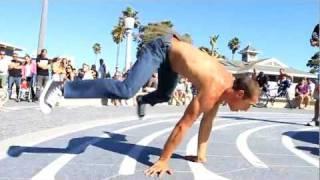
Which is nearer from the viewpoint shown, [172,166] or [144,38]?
[172,166]

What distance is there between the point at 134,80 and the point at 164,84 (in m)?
0.73

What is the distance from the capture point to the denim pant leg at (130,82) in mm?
5121

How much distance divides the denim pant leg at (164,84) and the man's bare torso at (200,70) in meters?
0.29

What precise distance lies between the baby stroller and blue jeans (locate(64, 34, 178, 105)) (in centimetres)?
1089

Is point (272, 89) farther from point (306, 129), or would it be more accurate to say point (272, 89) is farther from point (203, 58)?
point (203, 58)

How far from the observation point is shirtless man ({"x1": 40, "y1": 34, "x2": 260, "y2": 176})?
5.00 meters

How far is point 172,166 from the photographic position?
5.39m

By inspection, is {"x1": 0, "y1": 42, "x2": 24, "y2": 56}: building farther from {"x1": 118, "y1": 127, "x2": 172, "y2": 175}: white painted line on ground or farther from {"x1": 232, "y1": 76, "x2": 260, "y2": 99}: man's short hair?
{"x1": 232, "y1": 76, "x2": 260, "y2": 99}: man's short hair

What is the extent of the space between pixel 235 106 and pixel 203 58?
0.62 m

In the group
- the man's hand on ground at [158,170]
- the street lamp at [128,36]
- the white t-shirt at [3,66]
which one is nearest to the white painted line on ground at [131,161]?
the man's hand on ground at [158,170]

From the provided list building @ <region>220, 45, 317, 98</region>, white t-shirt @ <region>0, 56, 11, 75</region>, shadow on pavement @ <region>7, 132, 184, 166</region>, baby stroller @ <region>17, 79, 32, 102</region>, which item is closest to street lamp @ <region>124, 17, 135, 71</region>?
baby stroller @ <region>17, 79, 32, 102</region>

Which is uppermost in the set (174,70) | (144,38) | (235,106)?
(144,38)

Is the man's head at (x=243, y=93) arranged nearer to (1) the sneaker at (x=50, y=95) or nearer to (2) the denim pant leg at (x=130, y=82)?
(2) the denim pant leg at (x=130, y=82)

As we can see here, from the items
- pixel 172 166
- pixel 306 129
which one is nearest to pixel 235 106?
pixel 172 166
